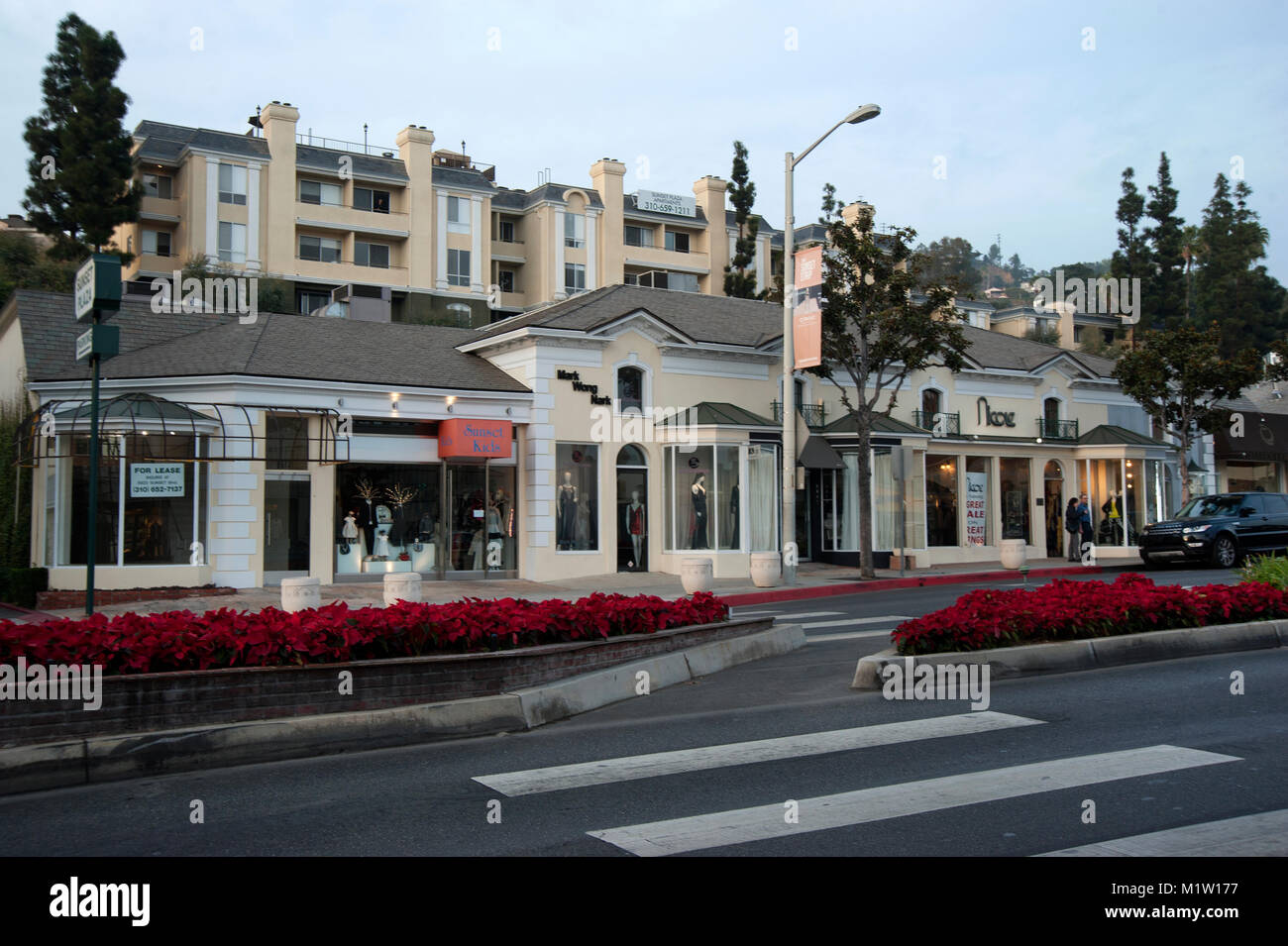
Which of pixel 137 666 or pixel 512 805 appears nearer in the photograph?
pixel 512 805

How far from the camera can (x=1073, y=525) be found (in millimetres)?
30625

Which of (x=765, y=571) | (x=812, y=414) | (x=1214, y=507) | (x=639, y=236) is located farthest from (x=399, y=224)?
(x=1214, y=507)

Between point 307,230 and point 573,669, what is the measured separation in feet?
153

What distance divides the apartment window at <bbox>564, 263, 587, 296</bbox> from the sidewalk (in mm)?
34408

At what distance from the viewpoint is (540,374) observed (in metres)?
24.9

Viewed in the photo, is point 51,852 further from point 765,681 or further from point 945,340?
point 945,340

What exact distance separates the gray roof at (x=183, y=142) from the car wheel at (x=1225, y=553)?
43.5 meters

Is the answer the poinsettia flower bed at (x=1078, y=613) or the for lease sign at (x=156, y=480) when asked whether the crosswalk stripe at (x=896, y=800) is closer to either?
the poinsettia flower bed at (x=1078, y=613)

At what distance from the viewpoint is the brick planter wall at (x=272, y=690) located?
7184mm

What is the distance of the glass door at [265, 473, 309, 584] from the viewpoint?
2206 centimetres

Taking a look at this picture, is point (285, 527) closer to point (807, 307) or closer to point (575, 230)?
point (807, 307)

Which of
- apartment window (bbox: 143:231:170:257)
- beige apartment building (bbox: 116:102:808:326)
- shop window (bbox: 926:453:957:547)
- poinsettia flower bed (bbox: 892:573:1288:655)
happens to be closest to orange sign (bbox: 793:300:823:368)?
poinsettia flower bed (bbox: 892:573:1288:655)

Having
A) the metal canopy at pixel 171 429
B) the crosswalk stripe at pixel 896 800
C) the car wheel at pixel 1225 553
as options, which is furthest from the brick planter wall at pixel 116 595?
the car wheel at pixel 1225 553
